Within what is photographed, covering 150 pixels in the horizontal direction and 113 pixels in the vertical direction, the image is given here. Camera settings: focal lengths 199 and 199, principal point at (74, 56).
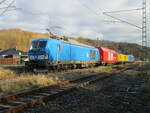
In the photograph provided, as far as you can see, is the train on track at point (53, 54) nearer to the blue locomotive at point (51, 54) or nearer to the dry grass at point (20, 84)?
the blue locomotive at point (51, 54)

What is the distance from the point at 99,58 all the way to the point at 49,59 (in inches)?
646

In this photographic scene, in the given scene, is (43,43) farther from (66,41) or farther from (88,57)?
(88,57)

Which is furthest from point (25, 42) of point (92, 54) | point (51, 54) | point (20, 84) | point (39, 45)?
point (20, 84)

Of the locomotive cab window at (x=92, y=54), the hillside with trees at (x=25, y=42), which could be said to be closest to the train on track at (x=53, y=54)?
the locomotive cab window at (x=92, y=54)

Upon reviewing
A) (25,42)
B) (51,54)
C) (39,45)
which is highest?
(25,42)

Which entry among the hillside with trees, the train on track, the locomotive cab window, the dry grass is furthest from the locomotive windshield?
the hillside with trees

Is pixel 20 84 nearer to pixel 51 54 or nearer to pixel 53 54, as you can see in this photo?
pixel 51 54

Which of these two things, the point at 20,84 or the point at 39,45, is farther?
the point at 39,45

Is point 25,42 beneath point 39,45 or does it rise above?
above

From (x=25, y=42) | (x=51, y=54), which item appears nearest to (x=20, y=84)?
(x=51, y=54)

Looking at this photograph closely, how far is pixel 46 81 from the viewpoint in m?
12.9

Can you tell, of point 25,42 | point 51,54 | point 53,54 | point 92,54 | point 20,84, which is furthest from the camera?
point 25,42

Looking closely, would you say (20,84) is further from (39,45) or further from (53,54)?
(39,45)

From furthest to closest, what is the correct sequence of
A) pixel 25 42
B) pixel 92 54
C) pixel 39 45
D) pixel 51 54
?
1. pixel 25 42
2. pixel 92 54
3. pixel 39 45
4. pixel 51 54
